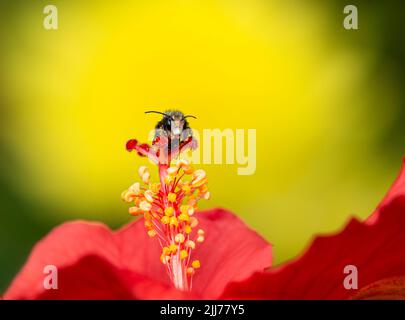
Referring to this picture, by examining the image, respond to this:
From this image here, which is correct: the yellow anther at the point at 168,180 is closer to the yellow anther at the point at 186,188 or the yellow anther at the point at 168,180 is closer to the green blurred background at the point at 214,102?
Answer: the yellow anther at the point at 186,188

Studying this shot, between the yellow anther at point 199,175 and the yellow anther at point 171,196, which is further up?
the yellow anther at point 199,175

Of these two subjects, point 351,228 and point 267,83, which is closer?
point 351,228

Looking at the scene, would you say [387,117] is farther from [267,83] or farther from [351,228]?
[351,228]

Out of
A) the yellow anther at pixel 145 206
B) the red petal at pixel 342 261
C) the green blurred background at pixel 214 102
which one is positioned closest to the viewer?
the red petal at pixel 342 261

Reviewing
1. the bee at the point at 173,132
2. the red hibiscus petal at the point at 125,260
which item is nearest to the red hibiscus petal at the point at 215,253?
the red hibiscus petal at the point at 125,260

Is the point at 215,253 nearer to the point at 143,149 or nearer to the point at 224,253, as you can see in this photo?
the point at 224,253

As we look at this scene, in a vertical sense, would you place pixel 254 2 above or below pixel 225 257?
above
